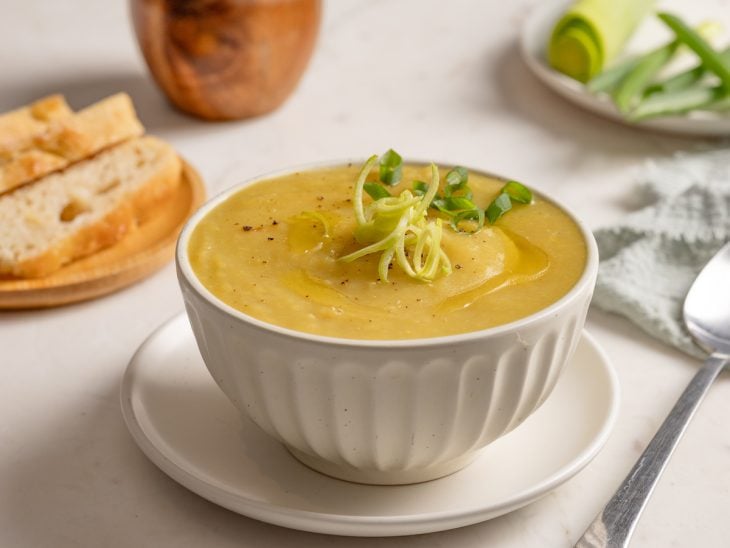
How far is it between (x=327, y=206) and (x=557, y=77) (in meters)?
1.49

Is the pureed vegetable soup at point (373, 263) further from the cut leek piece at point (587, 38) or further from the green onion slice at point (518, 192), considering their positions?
the cut leek piece at point (587, 38)

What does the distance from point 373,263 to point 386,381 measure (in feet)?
0.68

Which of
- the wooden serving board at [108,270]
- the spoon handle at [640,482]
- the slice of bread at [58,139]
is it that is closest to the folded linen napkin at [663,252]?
the spoon handle at [640,482]

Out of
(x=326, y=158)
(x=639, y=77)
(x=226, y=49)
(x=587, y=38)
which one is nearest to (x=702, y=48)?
(x=639, y=77)

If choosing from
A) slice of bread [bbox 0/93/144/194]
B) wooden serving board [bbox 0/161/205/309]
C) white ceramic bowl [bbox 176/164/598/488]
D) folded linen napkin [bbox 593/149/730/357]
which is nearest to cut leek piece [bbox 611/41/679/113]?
folded linen napkin [bbox 593/149/730/357]

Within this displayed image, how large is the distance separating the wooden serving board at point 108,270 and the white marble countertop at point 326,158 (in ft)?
0.10

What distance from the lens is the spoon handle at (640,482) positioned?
4.21ft

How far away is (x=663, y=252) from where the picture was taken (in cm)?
205

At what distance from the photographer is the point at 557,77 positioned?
279cm

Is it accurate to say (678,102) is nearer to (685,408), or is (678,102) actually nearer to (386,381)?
(685,408)

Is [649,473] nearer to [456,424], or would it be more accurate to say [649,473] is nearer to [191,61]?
[456,424]

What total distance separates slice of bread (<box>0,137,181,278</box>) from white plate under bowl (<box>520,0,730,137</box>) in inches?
43.7

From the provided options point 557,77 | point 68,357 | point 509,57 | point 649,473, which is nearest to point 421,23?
point 509,57

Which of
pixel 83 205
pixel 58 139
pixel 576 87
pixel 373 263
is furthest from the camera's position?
pixel 576 87
